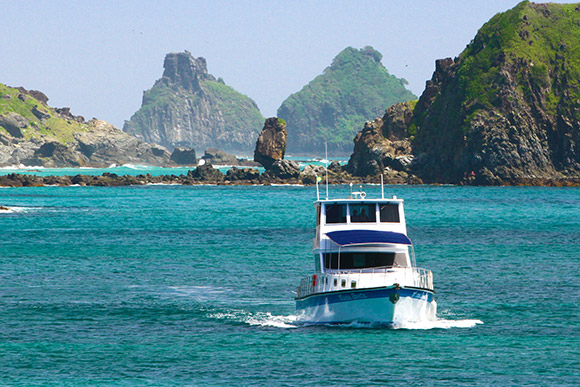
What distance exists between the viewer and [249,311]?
4384 centimetres

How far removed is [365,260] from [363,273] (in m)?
1.46

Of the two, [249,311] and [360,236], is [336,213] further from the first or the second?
[249,311]

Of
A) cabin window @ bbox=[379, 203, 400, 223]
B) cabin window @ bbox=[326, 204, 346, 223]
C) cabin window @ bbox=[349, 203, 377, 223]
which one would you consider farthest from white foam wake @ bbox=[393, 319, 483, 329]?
cabin window @ bbox=[326, 204, 346, 223]

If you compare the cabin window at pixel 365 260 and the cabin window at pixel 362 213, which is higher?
the cabin window at pixel 362 213

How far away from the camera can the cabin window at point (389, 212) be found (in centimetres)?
4016

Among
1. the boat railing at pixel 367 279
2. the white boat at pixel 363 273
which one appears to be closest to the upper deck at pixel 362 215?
the white boat at pixel 363 273

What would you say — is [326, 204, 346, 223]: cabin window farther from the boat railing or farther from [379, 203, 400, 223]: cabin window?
the boat railing

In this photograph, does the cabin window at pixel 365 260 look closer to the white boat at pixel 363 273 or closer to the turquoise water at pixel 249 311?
→ the white boat at pixel 363 273

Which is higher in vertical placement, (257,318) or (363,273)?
(363,273)

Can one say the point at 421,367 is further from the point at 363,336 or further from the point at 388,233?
the point at 388,233

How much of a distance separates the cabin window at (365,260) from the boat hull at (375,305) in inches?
83.2

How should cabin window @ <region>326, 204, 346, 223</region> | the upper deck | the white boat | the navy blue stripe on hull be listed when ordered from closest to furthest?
1. the navy blue stripe on hull
2. the white boat
3. the upper deck
4. cabin window @ <region>326, 204, 346, 223</region>

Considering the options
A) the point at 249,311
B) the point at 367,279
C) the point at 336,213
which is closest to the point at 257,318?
the point at 249,311

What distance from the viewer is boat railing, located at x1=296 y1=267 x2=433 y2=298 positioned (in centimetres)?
3650
